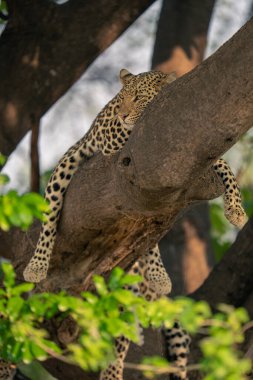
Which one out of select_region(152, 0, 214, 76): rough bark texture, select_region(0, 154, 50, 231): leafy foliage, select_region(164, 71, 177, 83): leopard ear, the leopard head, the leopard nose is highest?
select_region(152, 0, 214, 76): rough bark texture

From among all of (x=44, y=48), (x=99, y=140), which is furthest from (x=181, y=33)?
(x=99, y=140)

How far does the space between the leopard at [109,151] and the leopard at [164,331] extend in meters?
0.97

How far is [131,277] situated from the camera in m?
4.76

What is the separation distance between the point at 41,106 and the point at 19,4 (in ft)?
3.05

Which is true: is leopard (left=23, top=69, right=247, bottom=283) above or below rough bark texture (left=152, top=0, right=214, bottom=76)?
below

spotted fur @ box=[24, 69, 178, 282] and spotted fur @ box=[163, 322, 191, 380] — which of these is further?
spotted fur @ box=[163, 322, 191, 380]

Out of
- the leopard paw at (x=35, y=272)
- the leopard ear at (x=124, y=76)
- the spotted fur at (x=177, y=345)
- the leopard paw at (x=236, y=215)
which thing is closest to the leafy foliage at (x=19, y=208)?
the leopard paw at (x=236, y=215)

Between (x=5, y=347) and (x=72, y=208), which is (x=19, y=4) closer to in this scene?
(x=72, y=208)

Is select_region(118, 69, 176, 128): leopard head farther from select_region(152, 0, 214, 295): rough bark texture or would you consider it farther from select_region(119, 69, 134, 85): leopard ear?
select_region(152, 0, 214, 295): rough bark texture

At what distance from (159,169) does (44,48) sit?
3.89 meters

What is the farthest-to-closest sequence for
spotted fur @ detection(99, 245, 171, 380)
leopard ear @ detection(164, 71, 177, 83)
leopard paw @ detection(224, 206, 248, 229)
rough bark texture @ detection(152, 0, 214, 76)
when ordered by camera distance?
rough bark texture @ detection(152, 0, 214, 76) < spotted fur @ detection(99, 245, 171, 380) < leopard ear @ detection(164, 71, 177, 83) < leopard paw @ detection(224, 206, 248, 229)

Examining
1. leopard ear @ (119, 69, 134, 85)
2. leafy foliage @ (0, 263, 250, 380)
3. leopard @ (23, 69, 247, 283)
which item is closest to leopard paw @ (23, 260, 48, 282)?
leopard @ (23, 69, 247, 283)

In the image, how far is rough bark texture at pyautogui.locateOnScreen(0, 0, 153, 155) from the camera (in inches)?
377

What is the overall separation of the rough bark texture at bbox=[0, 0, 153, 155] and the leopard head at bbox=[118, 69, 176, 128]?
5.98 feet
